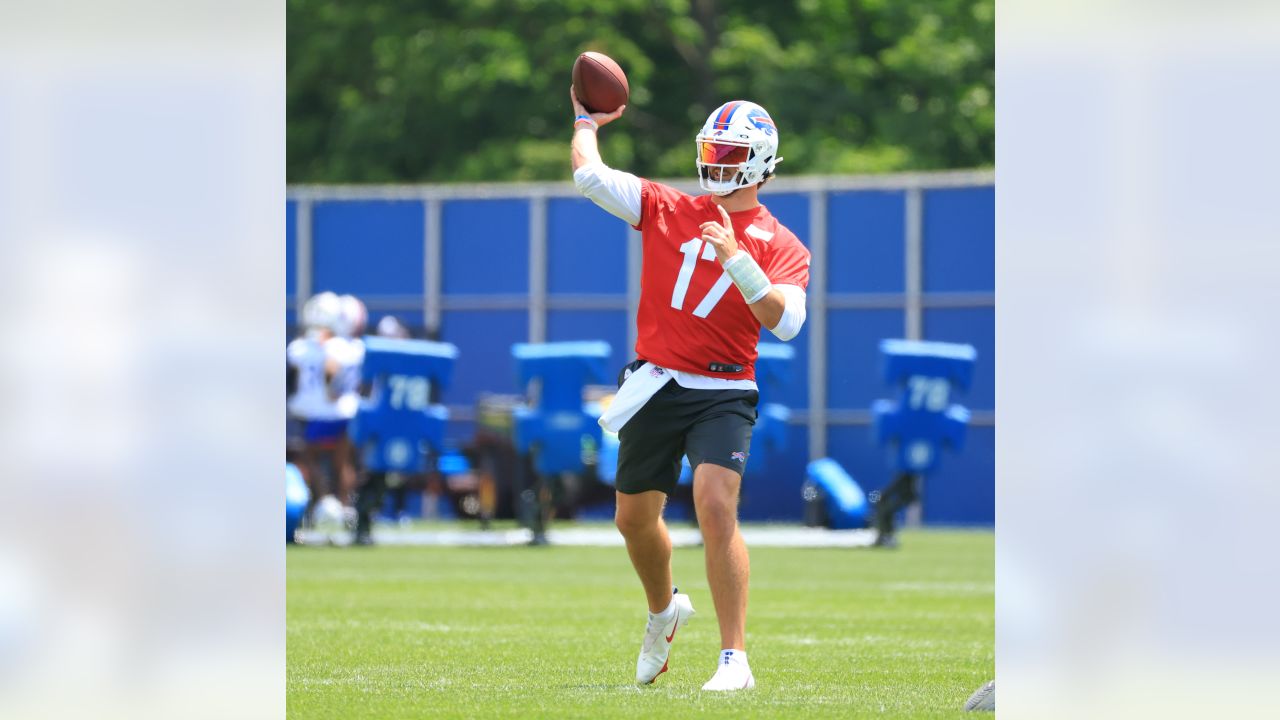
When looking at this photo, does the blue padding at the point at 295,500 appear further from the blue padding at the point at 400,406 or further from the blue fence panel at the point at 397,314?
the blue fence panel at the point at 397,314

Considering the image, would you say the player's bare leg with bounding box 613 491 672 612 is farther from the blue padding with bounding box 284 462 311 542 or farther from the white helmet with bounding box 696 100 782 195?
the blue padding with bounding box 284 462 311 542

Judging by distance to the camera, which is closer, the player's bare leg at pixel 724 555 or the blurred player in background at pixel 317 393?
the player's bare leg at pixel 724 555

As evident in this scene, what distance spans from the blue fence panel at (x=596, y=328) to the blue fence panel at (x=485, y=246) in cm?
55

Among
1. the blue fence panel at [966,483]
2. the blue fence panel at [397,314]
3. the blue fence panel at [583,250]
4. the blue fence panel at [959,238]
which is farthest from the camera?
the blue fence panel at [397,314]

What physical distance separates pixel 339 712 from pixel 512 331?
17.9 metres

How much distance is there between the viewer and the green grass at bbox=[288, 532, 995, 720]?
674 centimetres

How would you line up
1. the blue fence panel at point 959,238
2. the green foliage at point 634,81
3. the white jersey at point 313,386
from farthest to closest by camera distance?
the green foliage at point 634,81, the blue fence panel at point 959,238, the white jersey at point 313,386

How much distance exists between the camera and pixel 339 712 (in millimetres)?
6332

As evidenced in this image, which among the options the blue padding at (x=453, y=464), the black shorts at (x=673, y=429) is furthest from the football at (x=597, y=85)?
the blue padding at (x=453, y=464)

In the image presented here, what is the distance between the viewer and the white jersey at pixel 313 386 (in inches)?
745
